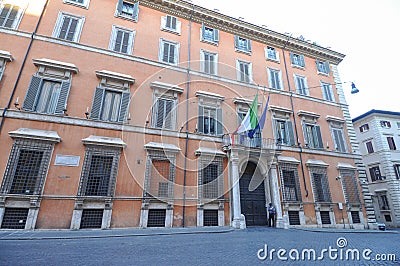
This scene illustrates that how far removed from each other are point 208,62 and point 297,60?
9211 mm

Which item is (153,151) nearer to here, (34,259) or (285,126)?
(34,259)

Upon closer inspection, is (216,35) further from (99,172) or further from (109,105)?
(99,172)

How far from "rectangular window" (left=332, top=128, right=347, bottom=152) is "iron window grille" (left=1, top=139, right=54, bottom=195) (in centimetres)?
1941

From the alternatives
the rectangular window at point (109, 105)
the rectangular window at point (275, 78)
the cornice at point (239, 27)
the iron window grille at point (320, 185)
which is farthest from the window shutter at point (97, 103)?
the iron window grille at point (320, 185)

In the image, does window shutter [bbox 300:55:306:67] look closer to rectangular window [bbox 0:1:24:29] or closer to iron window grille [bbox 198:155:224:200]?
iron window grille [bbox 198:155:224:200]

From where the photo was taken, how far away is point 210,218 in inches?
465

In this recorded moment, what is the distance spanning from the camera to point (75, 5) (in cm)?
1327

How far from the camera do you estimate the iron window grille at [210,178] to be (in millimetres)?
12039

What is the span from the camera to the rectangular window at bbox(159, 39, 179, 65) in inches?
562

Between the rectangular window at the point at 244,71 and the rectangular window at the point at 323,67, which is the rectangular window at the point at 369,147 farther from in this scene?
the rectangular window at the point at 244,71

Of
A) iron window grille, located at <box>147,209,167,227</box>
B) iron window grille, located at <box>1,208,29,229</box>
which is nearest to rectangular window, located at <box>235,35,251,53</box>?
iron window grille, located at <box>147,209,167,227</box>

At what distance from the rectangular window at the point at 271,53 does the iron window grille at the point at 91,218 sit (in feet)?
54.9

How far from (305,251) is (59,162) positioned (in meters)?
10.7

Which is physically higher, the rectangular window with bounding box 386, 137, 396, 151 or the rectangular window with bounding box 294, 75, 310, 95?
the rectangular window with bounding box 294, 75, 310, 95
